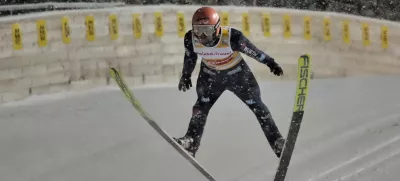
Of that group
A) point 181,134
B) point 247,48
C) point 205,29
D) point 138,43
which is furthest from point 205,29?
point 138,43

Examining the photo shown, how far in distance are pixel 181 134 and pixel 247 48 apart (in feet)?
6.26

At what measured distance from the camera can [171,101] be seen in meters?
8.77

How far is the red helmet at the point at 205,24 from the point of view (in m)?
5.21

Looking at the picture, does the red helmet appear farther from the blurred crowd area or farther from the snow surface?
the blurred crowd area

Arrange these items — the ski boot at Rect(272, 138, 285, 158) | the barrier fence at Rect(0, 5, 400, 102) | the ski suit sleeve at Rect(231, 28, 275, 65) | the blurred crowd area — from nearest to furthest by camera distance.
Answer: the ski suit sleeve at Rect(231, 28, 275, 65)
the ski boot at Rect(272, 138, 285, 158)
the barrier fence at Rect(0, 5, 400, 102)
the blurred crowd area

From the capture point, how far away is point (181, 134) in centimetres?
696

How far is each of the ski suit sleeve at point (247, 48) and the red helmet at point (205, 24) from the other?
0.62ft

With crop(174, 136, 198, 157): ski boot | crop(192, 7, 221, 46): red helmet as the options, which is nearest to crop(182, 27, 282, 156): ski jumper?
crop(192, 7, 221, 46): red helmet

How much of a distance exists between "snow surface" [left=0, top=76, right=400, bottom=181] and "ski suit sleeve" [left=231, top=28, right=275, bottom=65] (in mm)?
1247

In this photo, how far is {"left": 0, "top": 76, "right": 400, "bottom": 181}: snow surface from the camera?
6.16m

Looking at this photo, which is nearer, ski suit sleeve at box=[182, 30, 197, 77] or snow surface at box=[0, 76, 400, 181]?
ski suit sleeve at box=[182, 30, 197, 77]

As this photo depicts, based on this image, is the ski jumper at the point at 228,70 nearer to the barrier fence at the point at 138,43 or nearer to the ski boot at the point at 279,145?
the ski boot at the point at 279,145

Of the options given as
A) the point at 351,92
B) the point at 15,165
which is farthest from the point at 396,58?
the point at 15,165

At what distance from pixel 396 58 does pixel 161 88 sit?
4601 millimetres
